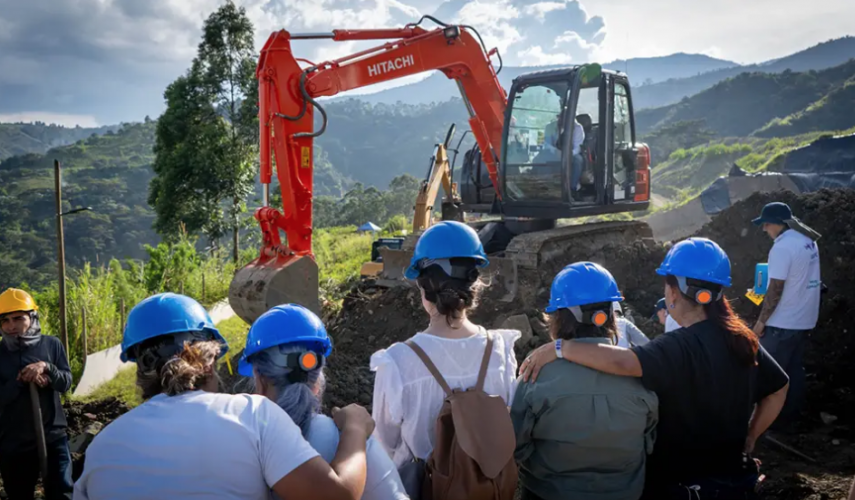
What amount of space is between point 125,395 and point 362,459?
6575 millimetres

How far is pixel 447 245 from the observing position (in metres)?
2.62

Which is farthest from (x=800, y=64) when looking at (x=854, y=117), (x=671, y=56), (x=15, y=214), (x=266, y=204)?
(x=266, y=204)

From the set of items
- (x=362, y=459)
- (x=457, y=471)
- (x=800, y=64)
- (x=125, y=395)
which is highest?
(x=800, y=64)

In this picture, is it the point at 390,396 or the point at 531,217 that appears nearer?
the point at 390,396

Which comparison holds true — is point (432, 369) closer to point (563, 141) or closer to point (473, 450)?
point (473, 450)

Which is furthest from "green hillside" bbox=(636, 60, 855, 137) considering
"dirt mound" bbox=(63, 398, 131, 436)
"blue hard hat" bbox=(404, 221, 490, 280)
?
"blue hard hat" bbox=(404, 221, 490, 280)

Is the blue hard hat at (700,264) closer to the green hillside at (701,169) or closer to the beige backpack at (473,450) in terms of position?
the beige backpack at (473,450)

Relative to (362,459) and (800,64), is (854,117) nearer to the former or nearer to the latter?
(362,459)

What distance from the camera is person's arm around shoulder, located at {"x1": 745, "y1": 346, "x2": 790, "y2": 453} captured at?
274 cm

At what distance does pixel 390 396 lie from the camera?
92.0 inches

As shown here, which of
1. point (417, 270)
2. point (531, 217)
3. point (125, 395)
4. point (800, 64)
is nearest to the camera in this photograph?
point (417, 270)

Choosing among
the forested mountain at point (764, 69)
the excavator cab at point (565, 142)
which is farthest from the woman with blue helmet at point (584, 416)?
the forested mountain at point (764, 69)

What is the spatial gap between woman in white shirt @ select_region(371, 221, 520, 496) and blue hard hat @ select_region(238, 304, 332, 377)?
32 cm

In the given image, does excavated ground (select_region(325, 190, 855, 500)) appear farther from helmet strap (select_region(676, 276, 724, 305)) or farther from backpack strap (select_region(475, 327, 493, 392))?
backpack strap (select_region(475, 327, 493, 392))
